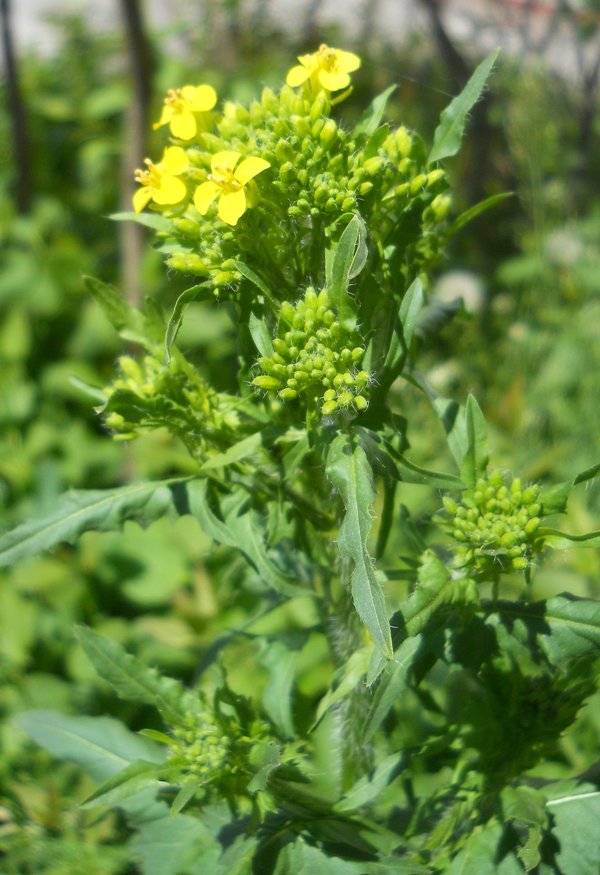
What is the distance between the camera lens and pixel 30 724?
210 centimetres

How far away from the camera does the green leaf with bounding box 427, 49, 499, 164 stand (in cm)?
152

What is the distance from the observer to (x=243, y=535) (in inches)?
63.8

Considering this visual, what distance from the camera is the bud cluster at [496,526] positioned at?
4.91 ft

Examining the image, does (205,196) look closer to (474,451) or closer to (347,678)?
(474,451)

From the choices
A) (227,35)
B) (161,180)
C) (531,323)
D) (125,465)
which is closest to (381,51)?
(227,35)

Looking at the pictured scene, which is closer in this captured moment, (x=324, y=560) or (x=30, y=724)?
(x=324, y=560)

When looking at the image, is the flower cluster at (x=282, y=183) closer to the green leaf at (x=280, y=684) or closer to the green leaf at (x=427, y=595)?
the green leaf at (x=427, y=595)

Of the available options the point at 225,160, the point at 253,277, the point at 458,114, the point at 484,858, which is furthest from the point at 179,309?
the point at 484,858

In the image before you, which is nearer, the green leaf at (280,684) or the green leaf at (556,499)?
the green leaf at (556,499)

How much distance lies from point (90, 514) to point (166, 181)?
57 centimetres

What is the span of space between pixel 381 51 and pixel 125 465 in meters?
3.08

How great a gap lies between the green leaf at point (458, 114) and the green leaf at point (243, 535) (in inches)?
26.6

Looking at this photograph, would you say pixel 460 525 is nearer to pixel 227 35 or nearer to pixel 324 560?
pixel 324 560

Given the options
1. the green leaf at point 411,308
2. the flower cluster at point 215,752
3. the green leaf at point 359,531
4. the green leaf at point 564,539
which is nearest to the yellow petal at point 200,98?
the green leaf at point 411,308
